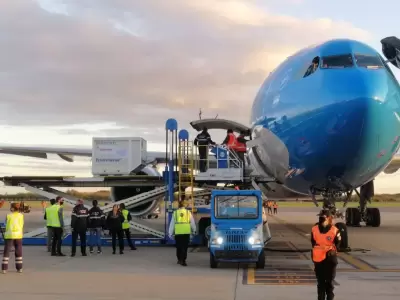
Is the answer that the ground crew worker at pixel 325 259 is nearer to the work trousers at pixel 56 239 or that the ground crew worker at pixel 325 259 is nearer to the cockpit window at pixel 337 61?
the cockpit window at pixel 337 61

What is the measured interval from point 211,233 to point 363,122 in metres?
3.65

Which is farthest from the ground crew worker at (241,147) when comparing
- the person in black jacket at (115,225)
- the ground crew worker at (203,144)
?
the person in black jacket at (115,225)

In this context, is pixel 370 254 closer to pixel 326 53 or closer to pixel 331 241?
pixel 326 53

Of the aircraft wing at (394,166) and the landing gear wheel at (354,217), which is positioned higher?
the aircraft wing at (394,166)

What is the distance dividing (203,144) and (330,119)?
485 cm

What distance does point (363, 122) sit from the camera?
→ 37.5 feet

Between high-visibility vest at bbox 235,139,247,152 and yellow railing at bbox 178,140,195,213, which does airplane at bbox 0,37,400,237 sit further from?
yellow railing at bbox 178,140,195,213

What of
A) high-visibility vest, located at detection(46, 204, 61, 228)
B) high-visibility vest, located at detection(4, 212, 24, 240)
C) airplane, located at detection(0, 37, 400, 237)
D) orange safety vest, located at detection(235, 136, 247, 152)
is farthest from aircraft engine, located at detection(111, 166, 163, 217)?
high-visibility vest, located at detection(4, 212, 24, 240)

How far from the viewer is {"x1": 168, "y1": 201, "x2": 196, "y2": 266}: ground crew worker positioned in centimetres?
1178

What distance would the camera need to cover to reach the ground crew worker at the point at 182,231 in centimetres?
1178

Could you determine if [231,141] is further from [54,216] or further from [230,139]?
[54,216]

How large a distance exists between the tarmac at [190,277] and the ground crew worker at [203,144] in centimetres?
249

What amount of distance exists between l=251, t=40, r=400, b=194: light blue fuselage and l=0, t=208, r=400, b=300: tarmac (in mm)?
1953

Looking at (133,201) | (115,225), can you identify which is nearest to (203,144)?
(133,201)
